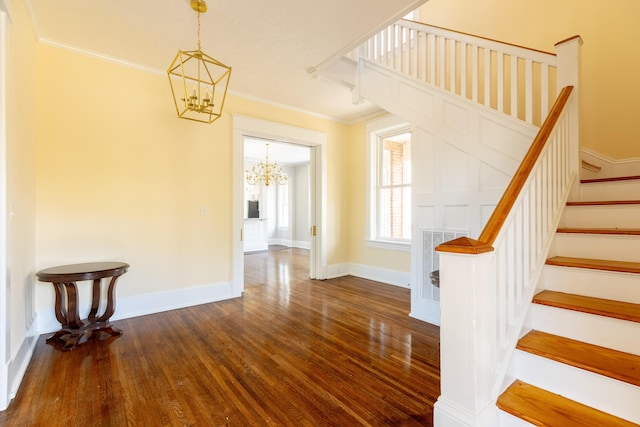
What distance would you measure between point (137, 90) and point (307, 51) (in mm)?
2020

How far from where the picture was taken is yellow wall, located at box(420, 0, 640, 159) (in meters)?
2.90

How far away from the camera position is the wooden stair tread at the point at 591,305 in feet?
4.65

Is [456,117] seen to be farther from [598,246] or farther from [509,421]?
[509,421]

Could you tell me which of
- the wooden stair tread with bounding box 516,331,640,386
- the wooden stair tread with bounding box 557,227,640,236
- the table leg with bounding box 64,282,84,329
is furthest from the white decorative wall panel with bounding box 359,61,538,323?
the table leg with bounding box 64,282,84,329

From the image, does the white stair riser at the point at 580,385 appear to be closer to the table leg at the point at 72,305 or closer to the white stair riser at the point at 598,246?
the white stair riser at the point at 598,246

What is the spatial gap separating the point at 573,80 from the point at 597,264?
1.54m

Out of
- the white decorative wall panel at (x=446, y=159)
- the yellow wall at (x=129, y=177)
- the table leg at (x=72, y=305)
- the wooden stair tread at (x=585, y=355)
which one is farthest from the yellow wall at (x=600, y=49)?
the table leg at (x=72, y=305)

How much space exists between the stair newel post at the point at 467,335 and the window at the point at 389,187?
11.0 feet

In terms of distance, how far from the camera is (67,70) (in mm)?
2938

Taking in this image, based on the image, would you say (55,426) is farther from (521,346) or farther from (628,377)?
(628,377)

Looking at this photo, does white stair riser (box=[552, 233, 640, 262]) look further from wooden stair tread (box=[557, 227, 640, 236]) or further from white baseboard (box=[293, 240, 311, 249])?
white baseboard (box=[293, 240, 311, 249])

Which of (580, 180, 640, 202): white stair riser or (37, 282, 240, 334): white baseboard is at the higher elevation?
(580, 180, 640, 202): white stair riser

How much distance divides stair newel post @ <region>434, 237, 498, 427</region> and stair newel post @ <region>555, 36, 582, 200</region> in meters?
1.74

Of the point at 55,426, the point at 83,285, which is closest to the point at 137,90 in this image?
the point at 83,285
